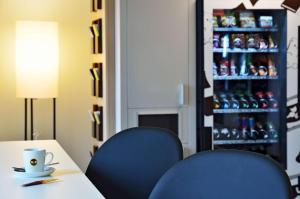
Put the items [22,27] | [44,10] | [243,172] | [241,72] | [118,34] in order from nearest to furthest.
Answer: [243,172] → [118,34] → [241,72] → [22,27] → [44,10]

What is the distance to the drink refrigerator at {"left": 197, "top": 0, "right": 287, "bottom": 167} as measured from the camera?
3537 mm

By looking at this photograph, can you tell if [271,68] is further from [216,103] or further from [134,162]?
[134,162]

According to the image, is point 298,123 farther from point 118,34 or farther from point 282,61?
point 118,34

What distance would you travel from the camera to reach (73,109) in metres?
4.74

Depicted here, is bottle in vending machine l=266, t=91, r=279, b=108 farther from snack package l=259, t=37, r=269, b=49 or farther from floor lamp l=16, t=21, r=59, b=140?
floor lamp l=16, t=21, r=59, b=140

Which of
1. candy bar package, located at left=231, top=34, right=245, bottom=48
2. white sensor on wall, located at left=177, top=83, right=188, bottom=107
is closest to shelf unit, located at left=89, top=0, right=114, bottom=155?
white sensor on wall, located at left=177, top=83, right=188, bottom=107

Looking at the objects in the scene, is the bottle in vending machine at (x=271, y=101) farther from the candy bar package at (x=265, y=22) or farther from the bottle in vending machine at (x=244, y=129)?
the candy bar package at (x=265, y=22)

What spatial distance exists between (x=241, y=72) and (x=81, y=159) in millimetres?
1852

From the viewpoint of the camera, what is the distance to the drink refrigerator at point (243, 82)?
3537 mm

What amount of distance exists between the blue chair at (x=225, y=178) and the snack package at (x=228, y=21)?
7.40ft

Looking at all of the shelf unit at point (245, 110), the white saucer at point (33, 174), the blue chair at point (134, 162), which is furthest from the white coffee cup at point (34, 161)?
the shelf unit at point (245, 110)

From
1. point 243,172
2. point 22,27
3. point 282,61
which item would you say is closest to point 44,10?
point 22,27

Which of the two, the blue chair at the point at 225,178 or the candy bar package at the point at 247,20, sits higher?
the candy bar package at the point at 247,20

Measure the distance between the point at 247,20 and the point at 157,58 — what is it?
0.76m
